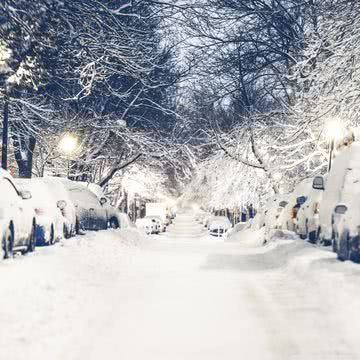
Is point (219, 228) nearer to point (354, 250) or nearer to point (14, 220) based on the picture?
point (14, 220)

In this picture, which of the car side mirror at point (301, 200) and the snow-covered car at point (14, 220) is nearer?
the snow-covered car at point (14, 220)

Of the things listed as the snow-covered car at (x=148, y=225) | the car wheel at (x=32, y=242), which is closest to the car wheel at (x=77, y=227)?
the car wheel at (x=32, y=242)

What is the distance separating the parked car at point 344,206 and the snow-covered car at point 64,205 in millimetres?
7349

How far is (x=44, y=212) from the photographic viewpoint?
16797 mm

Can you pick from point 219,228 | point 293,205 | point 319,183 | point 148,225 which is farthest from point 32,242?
point 219,228

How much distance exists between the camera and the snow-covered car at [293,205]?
21570 millimetres

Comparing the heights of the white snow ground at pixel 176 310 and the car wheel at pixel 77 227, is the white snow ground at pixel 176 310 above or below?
below

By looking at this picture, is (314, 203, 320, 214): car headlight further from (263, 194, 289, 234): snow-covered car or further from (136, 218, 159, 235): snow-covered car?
(136, 218, 159, 235): snow-covered car

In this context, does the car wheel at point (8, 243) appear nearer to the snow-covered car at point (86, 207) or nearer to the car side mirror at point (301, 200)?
the snow-covered car at point (86, 207)

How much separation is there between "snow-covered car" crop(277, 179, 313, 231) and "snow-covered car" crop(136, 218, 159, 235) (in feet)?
70.4

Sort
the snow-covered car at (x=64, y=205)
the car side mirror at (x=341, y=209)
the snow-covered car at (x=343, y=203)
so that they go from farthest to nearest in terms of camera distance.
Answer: the snow-covered car at (x=64, y=205)
the car side mirror at (x=341, y=209)
the snow-covered car at (x=343, y=203)

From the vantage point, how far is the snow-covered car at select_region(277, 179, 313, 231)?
21570 millimetres

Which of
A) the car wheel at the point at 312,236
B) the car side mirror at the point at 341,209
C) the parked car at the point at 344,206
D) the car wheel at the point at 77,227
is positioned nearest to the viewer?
the parked car at the point at 344,206

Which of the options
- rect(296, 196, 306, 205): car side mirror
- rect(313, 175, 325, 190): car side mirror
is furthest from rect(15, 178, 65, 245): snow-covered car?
rect(296, 196, 306, 205): car side mirror
